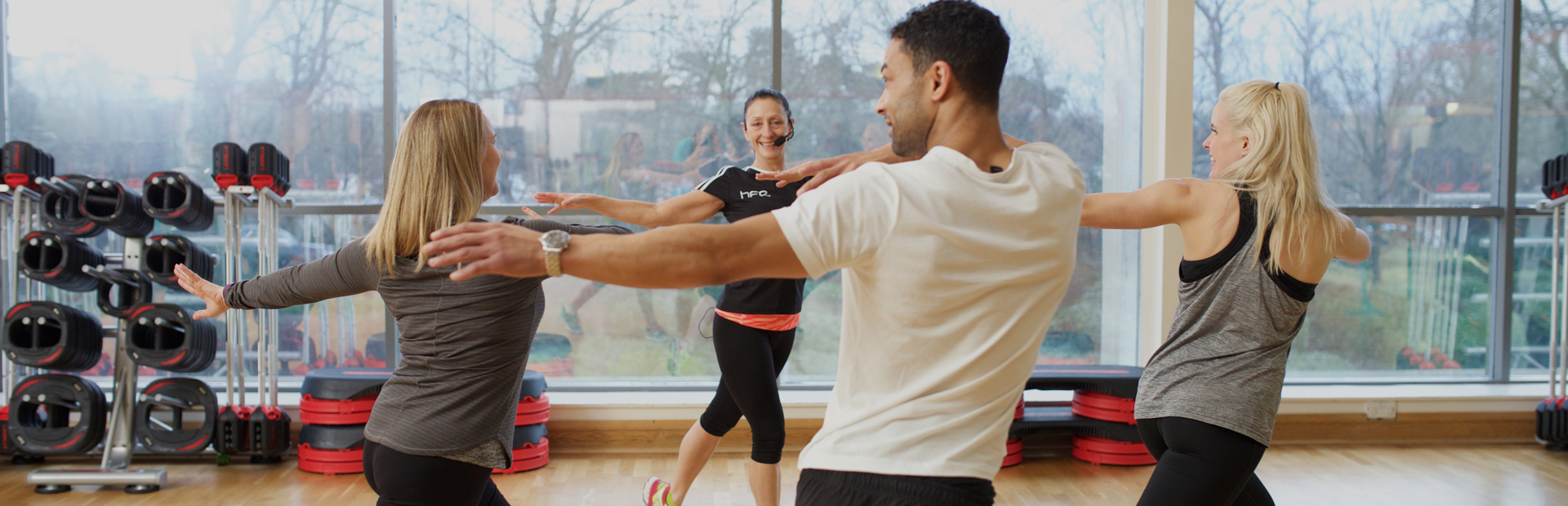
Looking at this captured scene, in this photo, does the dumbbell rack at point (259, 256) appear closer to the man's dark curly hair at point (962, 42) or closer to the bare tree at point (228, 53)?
the bare tree at point (228, 53)

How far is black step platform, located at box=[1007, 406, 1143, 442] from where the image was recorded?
387 cm

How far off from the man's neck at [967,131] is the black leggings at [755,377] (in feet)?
5.53

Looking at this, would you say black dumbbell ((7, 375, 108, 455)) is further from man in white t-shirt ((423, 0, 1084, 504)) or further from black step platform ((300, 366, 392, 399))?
man in white t-shirt ((423, 0, 1084, 504))

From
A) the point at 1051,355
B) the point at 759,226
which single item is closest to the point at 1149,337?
the point at 1051,355

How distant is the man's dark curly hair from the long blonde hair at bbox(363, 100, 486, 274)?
0.93 meters

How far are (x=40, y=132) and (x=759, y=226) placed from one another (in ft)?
15.9

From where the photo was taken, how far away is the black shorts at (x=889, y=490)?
1036 millimetres

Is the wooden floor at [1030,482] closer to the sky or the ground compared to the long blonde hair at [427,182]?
closer to the ground

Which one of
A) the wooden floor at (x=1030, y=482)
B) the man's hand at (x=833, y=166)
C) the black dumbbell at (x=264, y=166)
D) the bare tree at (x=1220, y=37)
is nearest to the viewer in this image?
the man's hand at (x=833, y=166)

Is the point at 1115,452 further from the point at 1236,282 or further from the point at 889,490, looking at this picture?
the point at 889,490

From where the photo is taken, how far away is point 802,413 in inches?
159

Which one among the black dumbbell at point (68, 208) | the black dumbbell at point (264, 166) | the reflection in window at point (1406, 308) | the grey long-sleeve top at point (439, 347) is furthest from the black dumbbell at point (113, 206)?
the reflection in window at point (1406, 308)

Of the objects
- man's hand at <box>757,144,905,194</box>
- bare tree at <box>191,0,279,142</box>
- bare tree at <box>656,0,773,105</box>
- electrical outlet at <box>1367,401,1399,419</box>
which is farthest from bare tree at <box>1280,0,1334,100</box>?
bare tree at <box>191,0,279,142</box>

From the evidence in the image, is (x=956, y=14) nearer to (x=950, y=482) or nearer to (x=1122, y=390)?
(x=950, y=482)
